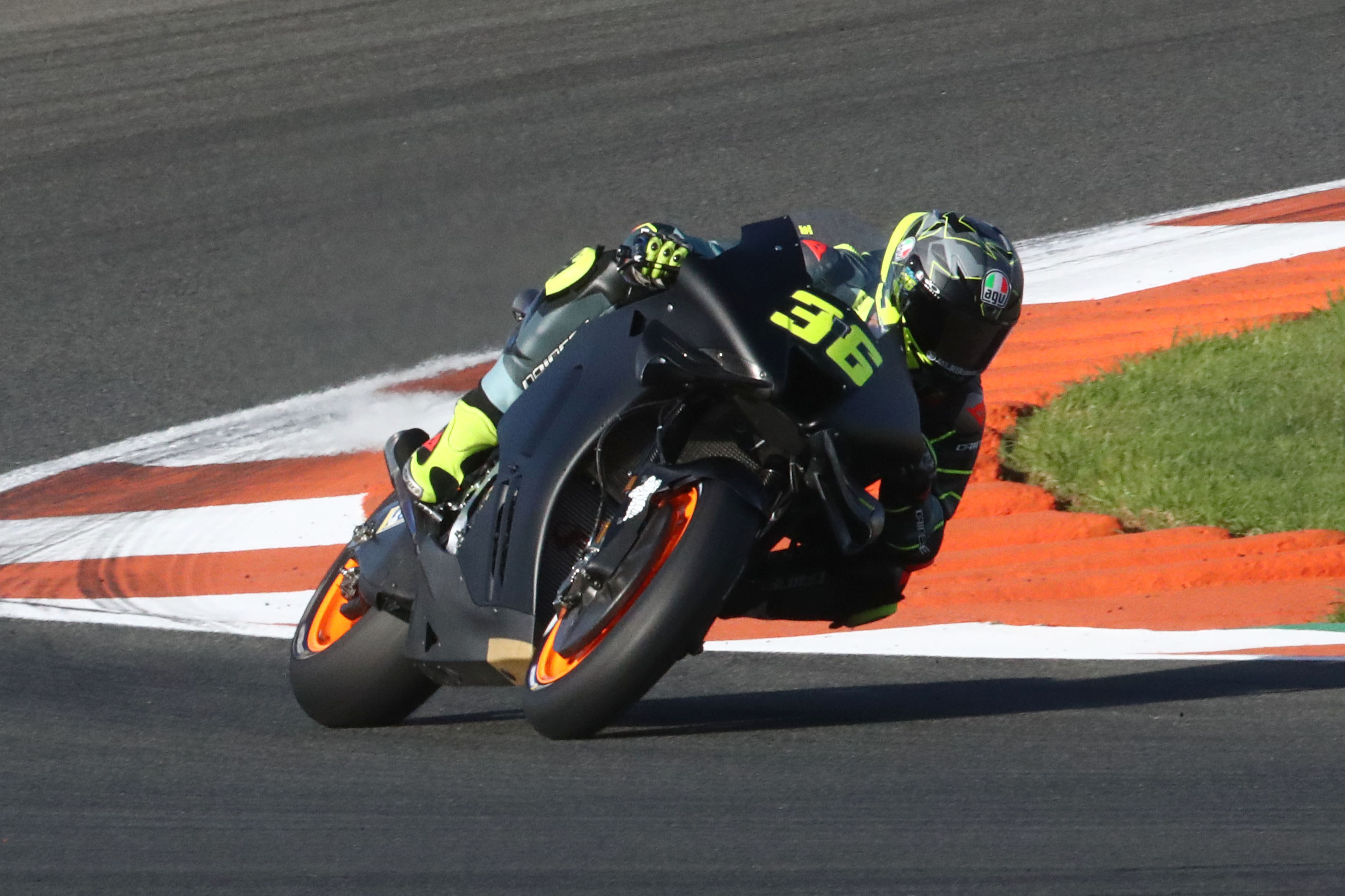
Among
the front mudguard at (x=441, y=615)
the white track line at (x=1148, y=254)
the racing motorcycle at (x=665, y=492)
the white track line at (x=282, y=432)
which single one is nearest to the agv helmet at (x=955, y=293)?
the racing motorcycle at (x=665, y=492)

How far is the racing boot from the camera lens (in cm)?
464

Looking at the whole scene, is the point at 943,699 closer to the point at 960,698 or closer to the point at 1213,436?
the point at 960,698

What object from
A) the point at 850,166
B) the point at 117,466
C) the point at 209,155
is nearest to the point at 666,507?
the point at 117,466

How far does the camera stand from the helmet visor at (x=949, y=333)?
14.9 ft

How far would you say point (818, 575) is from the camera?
4504 mm

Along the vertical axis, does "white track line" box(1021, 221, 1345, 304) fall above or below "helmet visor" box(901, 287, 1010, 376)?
below

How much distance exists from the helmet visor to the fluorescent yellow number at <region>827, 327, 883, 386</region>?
1.01 ft

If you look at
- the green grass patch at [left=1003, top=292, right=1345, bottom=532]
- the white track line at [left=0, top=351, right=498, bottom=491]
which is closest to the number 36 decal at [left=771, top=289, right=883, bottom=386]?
the green grass patch at [left=1003, top=292, right=1345, bottom=532]

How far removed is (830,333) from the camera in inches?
167

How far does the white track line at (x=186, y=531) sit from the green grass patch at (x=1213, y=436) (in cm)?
248

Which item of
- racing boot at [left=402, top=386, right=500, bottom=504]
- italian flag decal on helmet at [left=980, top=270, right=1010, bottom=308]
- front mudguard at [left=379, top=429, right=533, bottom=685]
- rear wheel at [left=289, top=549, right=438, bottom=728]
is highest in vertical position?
italian flag decal on helmet at [left=980, top=270, right=1010, bottom=308]

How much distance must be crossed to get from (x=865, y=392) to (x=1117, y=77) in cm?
783

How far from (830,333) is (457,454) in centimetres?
98

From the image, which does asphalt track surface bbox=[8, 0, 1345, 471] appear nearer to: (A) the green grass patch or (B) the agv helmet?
(A) the green grass patch
